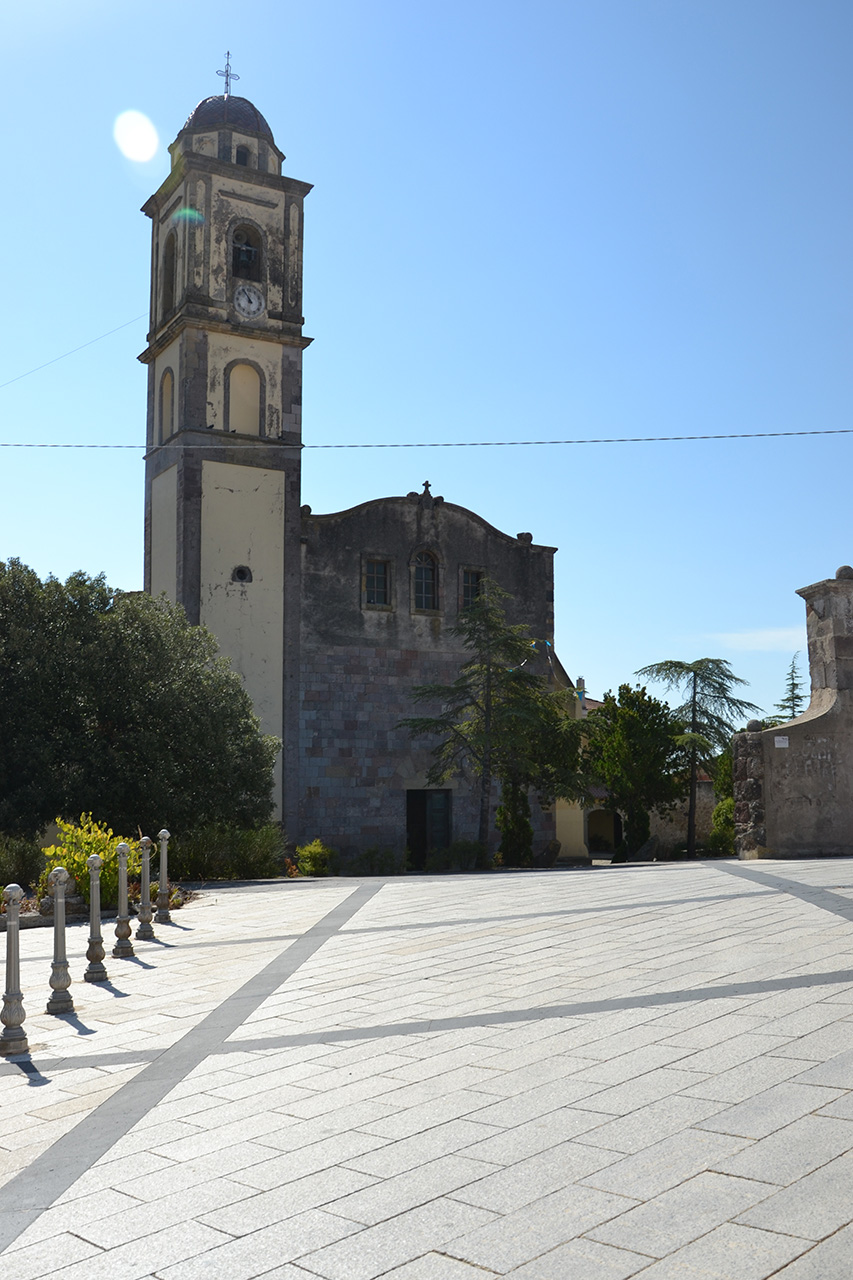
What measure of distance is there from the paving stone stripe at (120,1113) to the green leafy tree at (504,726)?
58.2 feet

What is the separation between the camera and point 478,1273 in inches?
125

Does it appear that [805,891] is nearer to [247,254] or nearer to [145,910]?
[145,910]

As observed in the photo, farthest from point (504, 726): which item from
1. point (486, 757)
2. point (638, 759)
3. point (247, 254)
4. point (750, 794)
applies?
point (247, 254)

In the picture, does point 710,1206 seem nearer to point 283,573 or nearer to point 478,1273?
point 478,1273

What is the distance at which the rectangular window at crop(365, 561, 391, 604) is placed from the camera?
29812 millimetres

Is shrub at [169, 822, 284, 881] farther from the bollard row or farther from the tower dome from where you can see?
the tower dome

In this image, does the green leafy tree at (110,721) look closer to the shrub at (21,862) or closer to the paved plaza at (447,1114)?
the shrub at (21,862)

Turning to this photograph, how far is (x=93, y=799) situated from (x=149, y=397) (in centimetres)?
1502

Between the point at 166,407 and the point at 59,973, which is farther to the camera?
the point at 166,407

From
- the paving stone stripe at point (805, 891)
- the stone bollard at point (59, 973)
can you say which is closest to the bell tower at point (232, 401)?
the paving stone stripe at point (805, 891)

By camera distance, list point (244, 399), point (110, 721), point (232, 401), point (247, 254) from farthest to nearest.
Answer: point (247, 254) < point (244, 399) < point (232, 401) < point (110, 721)

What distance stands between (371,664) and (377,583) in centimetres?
234

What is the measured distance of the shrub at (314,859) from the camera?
2456 cm

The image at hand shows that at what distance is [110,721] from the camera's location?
19375 millimetres
